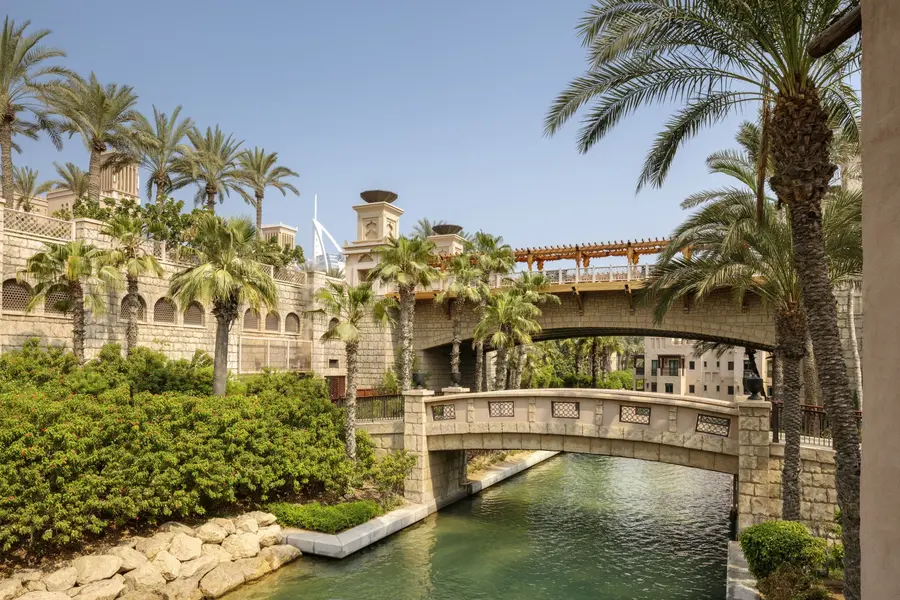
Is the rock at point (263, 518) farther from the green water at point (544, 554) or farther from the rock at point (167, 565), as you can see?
the rock at point (167, 565)

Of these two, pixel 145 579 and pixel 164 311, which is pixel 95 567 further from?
pixel 164 311

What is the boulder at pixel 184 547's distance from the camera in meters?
15.0

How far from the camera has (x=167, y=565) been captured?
14305mm

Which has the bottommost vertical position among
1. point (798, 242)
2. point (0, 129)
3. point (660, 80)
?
point (798, 242)

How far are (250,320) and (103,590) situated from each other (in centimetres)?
1945

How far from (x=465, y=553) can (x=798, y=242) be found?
1244 centimetres

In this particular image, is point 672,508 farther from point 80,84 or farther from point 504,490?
point 80,84

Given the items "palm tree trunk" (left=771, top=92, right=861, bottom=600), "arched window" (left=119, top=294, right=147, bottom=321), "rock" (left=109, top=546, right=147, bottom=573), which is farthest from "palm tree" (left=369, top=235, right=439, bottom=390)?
"palm tree trunk" (left=771, top=92, right=861, bottom=600)

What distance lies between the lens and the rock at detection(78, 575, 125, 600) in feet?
42.1

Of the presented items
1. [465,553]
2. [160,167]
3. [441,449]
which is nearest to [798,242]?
[465,553]

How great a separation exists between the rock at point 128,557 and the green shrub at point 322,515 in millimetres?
4220

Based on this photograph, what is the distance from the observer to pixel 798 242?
1038 cm

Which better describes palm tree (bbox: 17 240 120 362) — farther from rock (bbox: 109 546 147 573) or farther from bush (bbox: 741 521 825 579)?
bush (bbox: 741 521 825 579)

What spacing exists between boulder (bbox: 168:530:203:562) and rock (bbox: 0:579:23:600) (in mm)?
3107
